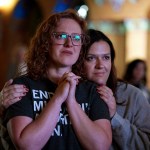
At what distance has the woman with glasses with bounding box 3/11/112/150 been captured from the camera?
1.62m

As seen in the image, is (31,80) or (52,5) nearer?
(31,80)

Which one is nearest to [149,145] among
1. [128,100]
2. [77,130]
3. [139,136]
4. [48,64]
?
[139,136]

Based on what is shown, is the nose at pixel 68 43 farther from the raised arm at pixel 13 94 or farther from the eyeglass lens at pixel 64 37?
the raised arm at pixel 13 94

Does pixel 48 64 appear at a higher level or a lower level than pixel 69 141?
higher

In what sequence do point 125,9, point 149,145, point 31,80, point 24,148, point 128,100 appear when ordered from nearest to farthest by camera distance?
point 24,148
point 31,80
point 149,145
point 128,100
point 125,9

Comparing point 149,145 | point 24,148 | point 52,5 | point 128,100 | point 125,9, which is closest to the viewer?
point 24,148

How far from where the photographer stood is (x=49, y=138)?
164 centimetres

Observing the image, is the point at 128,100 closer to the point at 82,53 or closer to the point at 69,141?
the point at 82,53

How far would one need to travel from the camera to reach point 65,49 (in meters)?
1.75

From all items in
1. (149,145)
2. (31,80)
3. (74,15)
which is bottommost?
(149,145)

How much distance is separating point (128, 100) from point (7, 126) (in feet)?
2.31

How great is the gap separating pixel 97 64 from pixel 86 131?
528mm

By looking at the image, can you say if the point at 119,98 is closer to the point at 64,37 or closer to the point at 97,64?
the point at 97,64

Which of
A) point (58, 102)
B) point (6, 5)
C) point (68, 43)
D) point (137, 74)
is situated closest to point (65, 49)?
point (68, 43)
